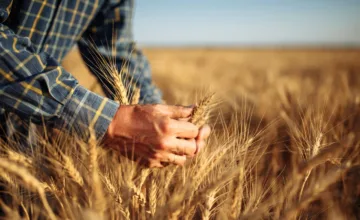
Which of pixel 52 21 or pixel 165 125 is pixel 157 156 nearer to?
pixel 165 125

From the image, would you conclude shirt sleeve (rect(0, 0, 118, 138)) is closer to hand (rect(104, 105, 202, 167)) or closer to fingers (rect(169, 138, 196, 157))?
hand (rect(104, 105, 202, 167))

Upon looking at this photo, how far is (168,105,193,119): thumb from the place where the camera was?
732mm

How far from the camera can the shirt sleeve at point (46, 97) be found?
74 centimetres

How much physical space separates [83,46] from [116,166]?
0.73 metres

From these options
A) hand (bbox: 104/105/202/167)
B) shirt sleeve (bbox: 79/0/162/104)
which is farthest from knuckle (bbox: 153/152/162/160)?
shirt sleeve (bbox: 79/0/162/104)

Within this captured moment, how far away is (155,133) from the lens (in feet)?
2.36

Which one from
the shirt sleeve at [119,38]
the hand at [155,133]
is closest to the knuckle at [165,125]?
the hand at [155,133]

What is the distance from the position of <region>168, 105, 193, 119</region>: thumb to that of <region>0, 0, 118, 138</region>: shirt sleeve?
14 cm

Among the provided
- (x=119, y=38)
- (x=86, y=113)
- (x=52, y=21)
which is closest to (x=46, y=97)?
(x=86, y=113)

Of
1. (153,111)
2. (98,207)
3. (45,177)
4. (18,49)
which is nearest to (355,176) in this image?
(153,111)

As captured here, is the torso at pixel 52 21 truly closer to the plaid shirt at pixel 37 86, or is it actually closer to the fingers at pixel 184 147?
the plaid shirt at pixel 37 86

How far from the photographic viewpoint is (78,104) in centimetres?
75

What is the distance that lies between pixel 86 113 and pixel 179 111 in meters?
0.23

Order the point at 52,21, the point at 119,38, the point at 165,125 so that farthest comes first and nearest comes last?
the point at 119,38 < the point at 52,21 < the point at 165,125
